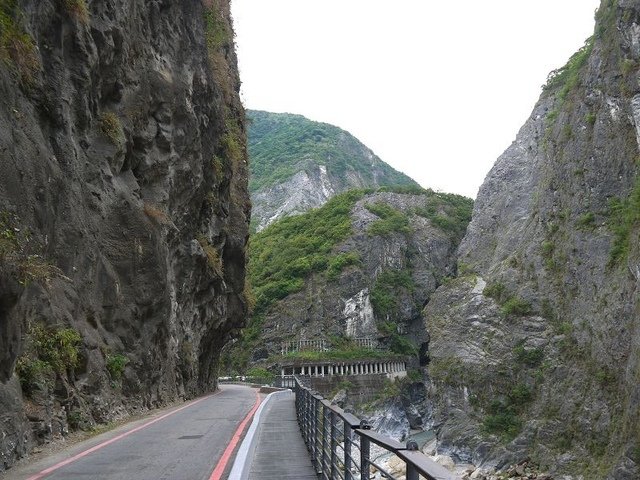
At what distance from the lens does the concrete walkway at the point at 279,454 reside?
8.63 m

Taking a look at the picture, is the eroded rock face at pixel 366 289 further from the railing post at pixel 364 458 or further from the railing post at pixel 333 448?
the railing post at pixel 364 458

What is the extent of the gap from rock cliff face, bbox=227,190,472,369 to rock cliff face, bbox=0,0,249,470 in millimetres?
50839

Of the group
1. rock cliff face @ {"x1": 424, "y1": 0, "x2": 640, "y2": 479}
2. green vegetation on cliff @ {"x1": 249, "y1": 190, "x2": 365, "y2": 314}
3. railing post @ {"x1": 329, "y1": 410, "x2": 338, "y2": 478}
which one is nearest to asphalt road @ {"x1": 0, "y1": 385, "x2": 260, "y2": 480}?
railing post @ {"x1": 329, "y1": 410, "x2": 338, "y2": 478}

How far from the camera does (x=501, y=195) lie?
6469 cm

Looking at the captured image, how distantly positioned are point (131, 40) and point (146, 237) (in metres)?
7.13

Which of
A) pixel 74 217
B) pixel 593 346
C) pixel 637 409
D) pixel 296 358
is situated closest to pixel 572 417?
pixel 593 346

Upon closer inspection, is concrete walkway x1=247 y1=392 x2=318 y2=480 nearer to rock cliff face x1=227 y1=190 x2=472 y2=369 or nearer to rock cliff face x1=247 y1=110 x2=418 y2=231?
rock cliff face x1=227 y1=190 x2=472 y2=369

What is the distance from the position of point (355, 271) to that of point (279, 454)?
76.1m

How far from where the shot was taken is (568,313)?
128 feet

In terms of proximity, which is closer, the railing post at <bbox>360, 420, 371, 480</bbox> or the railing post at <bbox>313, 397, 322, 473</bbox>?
the railing post at <bbox>360, 420, 371, 480</bbox>

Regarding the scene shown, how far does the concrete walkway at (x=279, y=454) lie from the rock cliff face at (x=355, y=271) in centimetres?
6471

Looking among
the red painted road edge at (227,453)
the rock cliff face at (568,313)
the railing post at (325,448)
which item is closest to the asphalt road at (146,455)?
the red painted road edge at (227,453)

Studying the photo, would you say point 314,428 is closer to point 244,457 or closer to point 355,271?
point 244,457

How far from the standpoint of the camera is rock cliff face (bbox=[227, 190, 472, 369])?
81938 millimetres
